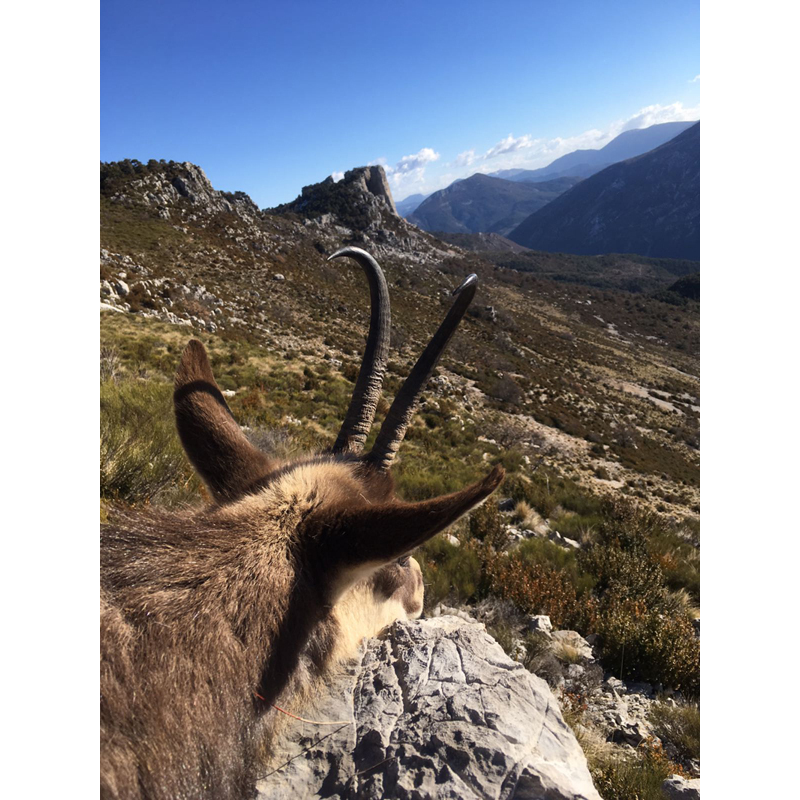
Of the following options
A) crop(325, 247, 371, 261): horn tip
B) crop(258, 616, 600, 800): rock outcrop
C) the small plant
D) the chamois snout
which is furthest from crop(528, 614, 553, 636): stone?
crop(325, 247, 371, 261): horn tip

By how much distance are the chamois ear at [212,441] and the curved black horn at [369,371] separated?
0.55 m

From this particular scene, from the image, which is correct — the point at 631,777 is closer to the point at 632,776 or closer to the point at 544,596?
the point at 632,776

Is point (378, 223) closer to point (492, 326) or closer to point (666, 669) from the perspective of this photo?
point (492, 326)

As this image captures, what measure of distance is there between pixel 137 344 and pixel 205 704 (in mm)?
14620

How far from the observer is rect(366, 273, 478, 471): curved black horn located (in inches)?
87.9

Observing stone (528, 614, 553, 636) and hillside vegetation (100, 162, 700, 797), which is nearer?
stone (528, 614, 553, 636)

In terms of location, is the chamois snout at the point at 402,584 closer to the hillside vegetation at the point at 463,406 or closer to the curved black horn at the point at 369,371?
the curved black horn at the point at 369,371

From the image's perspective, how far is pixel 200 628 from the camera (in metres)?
1.32

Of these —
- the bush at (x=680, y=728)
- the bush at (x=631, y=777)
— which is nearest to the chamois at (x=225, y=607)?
the bush at (x=631, y=777)

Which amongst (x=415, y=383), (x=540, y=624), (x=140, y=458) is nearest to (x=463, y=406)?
(x=540, y=624)

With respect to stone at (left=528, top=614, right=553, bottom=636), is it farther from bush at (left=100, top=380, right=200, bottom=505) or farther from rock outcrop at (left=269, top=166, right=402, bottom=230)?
rock outcrop at (left=269, top=166, right=402, bottom=230)

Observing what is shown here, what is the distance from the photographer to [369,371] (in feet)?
8.59

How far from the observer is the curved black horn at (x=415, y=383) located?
87.9 inches

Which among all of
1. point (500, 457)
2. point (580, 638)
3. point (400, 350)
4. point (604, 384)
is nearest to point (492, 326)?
point (604, 384)
